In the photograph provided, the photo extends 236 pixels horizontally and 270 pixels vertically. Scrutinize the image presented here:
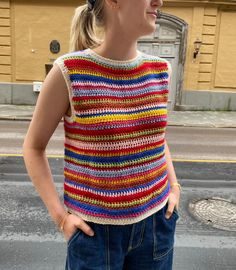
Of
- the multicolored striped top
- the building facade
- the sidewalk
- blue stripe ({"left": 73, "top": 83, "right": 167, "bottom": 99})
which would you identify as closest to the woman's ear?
the multicolored striped top

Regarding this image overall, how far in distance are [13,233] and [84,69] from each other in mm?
2945

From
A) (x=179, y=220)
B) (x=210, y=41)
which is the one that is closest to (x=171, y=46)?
(x=210, y=41)

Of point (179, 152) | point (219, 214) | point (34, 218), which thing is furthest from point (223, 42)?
point (34, 218)

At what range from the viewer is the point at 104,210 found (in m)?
1.42

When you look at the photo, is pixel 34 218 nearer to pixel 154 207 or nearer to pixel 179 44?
pixel 154 207

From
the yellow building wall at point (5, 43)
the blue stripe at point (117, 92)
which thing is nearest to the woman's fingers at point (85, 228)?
the blue stripe at point (117, 92)

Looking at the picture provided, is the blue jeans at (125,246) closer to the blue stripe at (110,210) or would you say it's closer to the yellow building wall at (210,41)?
the blue stripe at (110,210)

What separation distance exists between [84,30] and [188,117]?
1286 centimetres

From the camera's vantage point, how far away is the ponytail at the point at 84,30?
4.98 ft

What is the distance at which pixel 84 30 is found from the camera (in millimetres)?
1556

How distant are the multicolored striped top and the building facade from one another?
14078mm

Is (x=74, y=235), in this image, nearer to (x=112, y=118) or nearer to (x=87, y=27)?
(x=112, y=118)

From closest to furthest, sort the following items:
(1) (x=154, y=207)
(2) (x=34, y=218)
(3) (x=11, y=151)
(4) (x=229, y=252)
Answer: (1) (x=154, y=207), (4) (x=229, y=252), (2) (x=34, y=218), (3) (x=11, y=151)

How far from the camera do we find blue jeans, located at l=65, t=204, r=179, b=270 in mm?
1415
